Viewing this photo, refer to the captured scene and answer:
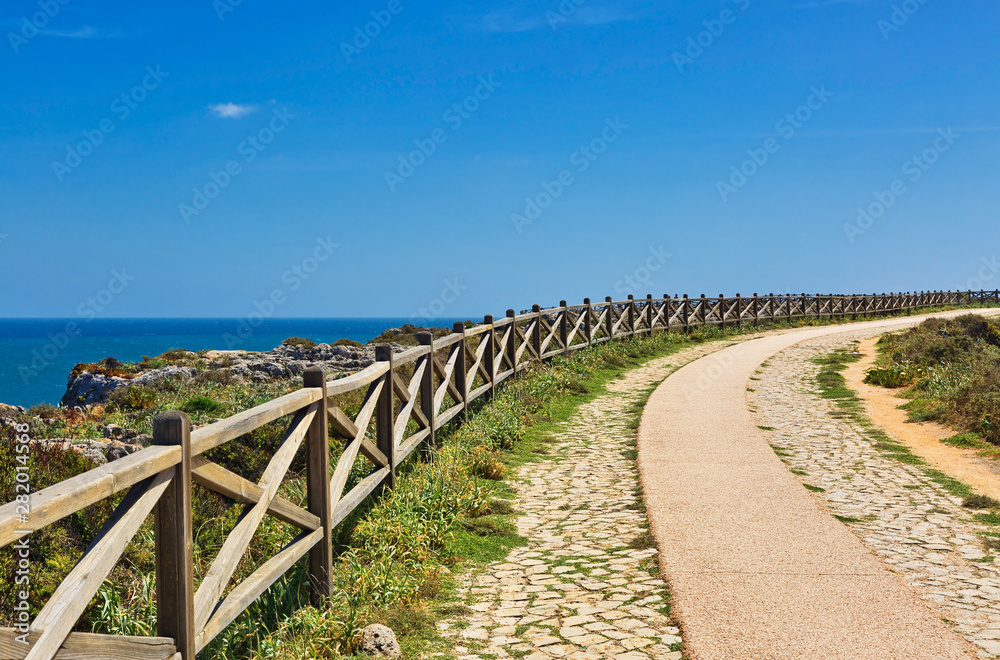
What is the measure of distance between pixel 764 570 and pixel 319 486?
3.30m

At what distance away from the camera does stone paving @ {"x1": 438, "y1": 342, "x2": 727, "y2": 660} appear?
4.44 m

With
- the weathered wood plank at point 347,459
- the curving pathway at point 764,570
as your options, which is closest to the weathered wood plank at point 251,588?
the weathered wood plank at point 347,459

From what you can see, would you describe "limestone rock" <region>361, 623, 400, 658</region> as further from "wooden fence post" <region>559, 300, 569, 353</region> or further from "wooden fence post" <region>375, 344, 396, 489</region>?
"wooden fence post" <region>559, 300, 569, 353</region>

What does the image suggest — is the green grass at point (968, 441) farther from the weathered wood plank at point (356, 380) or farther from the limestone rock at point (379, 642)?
the limestone rock at point (379, 642)

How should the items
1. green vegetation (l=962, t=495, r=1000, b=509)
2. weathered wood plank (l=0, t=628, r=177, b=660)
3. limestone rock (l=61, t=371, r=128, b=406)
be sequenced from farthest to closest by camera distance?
1. limestone rock (l=61, t=371, r=128, b=406)
2. green vegetation (l=962, t=495, r=1000, b=509)
3. weathered wood plank (l=0, t=628, r=177, b=660)

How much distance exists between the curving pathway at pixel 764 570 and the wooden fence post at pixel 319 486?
242cm

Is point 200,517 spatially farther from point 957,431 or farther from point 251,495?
point 957,431

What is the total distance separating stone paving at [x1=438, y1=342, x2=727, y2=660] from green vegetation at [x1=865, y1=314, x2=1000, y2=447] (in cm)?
576

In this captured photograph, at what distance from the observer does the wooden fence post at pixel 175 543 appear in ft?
10.2

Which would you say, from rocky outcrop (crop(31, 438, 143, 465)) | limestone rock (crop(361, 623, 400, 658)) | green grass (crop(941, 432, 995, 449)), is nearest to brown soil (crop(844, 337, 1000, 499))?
green grass (crop(941, 432, 995, 449))

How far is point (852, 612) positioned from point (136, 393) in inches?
680

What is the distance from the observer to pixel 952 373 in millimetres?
14289

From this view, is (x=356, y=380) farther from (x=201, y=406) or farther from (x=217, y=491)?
(x=201, y=406)

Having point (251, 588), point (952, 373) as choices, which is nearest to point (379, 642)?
point (251, 588)
